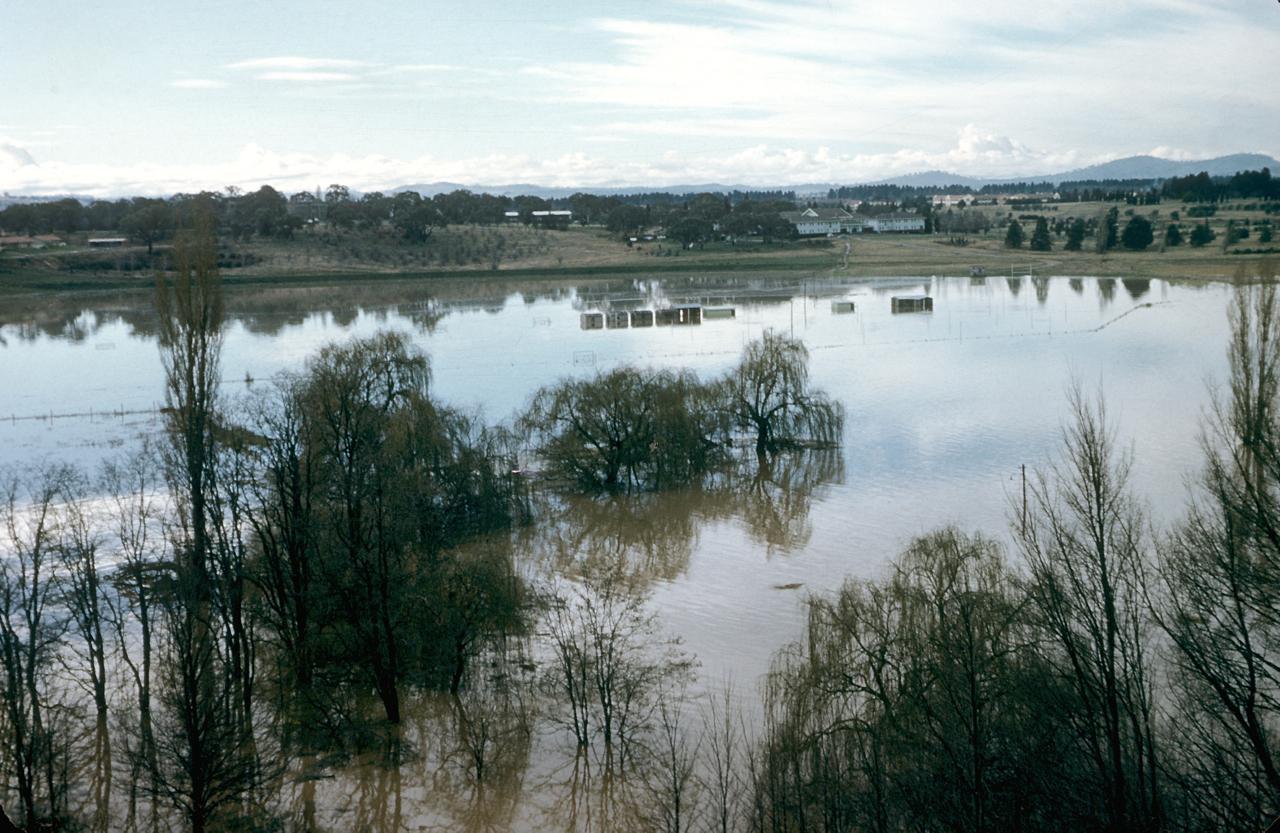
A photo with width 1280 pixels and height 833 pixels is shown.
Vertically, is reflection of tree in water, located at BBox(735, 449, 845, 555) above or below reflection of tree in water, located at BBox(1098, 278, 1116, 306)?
below

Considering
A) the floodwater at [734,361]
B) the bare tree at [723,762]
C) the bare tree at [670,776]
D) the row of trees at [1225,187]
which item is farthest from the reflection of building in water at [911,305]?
the bare tree at [670,776]

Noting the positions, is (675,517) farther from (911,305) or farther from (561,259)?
(561,259)

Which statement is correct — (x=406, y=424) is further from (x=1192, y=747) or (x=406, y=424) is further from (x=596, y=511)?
(x=1192, y=747)

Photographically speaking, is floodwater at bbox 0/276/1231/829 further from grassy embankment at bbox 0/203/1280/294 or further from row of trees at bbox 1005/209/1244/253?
row of trees at bbox 1005/209/1244/253

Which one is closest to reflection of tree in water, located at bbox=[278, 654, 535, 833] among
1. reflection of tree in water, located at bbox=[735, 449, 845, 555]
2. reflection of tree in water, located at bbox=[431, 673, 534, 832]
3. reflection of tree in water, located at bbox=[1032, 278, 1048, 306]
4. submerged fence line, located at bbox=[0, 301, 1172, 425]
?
reflection of tree in water, located at bbox=[431, 673, 534, 832]

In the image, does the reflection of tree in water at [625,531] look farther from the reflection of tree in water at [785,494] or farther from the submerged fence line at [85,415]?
the submerged fence line at [85,415]
